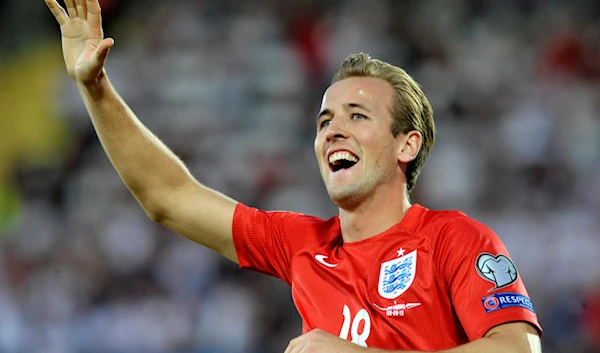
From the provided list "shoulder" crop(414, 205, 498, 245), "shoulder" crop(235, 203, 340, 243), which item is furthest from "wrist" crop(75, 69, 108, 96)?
"shoulder" crop(414, 205, 498, 245)

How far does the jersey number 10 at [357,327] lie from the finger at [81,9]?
154 centimetres

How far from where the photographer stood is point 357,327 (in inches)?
113

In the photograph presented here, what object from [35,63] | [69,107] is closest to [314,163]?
[69,107]

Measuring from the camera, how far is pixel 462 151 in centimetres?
730

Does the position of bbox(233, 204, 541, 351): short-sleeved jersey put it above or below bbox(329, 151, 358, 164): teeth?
below

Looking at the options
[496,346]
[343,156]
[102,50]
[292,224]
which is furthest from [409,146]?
[102,50]

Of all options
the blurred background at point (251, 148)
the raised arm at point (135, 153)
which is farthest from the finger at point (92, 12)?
the blurred background at point (251, 148)

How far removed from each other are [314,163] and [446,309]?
483cm

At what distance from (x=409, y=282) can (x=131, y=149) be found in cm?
124

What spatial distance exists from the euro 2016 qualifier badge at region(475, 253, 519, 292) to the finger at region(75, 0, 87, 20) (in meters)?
1.79

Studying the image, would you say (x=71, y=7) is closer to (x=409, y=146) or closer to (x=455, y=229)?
(x=409, y=146)

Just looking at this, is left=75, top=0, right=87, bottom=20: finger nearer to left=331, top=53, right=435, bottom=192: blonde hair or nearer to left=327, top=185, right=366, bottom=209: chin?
left=331, top=53, right=435, bottom=192: blonde hair

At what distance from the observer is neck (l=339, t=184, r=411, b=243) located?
125 inches

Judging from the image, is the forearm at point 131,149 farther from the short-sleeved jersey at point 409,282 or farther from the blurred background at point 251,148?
the blurred background at point 251,148
